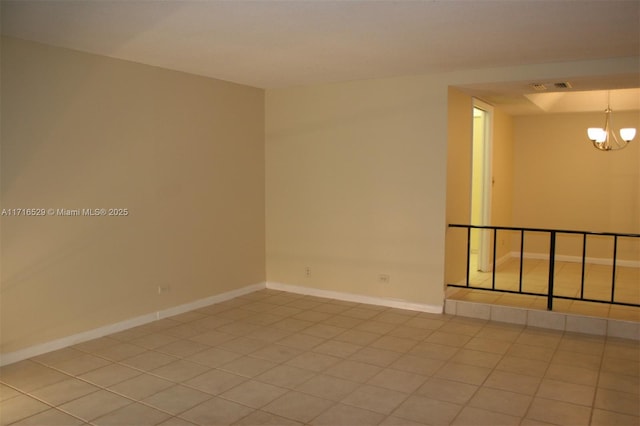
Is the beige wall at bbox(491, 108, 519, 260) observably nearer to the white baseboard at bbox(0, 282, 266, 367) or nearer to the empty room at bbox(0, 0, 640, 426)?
the empty room at bbox(0, 0, 640, 426)

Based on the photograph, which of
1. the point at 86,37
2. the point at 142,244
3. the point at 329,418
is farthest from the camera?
the point at 142,244

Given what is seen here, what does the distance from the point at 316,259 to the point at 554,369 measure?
275 cm

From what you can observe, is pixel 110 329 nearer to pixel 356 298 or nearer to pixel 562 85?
pixel 356 298

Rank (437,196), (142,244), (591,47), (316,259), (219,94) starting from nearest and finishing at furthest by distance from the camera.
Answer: (591,47), (142,244), (437,196), (219,94), (316,259)

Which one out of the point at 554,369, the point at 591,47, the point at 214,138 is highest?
the point at 591,47

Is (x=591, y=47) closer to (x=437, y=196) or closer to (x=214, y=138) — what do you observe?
(x=437, y=196)

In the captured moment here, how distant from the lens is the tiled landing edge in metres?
4.14

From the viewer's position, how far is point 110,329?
4.16 m

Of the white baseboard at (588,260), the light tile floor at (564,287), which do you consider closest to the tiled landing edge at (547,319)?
the light tile floor at (564,287)

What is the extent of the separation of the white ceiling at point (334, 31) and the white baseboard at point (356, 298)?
2295 mm

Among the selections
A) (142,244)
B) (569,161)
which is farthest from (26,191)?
(569,161)

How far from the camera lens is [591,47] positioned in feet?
12.1

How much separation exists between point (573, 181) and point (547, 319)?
3.51 metres

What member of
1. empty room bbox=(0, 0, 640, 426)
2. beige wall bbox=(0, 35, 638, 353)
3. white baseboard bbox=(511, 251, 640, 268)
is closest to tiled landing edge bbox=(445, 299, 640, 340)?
empty room bbox=(0, 0, 640, 426)
